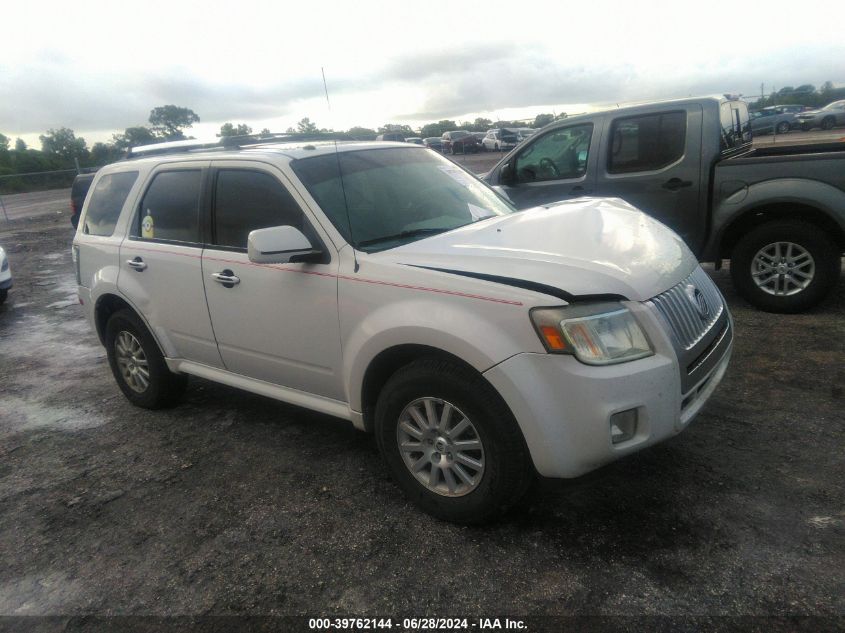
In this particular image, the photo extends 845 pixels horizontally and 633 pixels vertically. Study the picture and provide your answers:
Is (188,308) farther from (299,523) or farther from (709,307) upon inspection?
(709,307)

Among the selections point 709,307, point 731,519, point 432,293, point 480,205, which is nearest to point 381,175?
point 480,205

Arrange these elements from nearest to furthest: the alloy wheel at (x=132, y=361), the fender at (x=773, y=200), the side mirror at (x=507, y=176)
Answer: the alloy wheel at (x=132, y=361) → the fender at (x=773, y=200) → the side mirror at (x=507, y=176)

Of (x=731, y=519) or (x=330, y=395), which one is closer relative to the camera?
(x=731, y=519)

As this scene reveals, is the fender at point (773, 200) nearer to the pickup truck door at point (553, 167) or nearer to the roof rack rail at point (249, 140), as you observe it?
the pickup truck door at point (553, 167)

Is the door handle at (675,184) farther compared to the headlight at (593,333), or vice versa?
the door handle at (675,184)

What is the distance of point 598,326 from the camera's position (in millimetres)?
2566

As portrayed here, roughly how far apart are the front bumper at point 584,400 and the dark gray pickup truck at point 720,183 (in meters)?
3.56

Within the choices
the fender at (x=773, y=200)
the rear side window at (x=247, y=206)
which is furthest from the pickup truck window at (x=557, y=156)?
the rear side window at (x=247, y=206)

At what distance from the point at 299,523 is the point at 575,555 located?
133cm

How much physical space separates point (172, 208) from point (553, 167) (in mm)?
3969

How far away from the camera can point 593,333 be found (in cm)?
255

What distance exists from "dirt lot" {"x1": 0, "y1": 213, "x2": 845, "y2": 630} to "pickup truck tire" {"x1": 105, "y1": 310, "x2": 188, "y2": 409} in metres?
0.19

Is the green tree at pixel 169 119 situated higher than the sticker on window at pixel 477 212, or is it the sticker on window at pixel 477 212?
the green tree at pixel 169 119

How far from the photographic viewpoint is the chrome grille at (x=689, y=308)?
276cm
